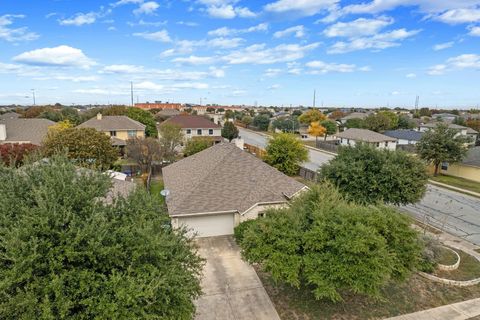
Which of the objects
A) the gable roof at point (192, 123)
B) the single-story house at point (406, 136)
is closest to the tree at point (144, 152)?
the gable roof at point (192, 123)

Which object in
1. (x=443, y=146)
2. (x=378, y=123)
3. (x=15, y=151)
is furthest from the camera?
(x=378, y=123)

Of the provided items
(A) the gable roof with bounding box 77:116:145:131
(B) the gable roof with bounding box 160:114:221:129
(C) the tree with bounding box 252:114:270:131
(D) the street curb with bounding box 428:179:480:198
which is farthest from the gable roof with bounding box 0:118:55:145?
(C) the tree with bounding box 252:114:270:131

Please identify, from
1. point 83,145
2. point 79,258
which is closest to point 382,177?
point 79,258

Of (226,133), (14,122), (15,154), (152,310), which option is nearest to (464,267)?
(152,310)

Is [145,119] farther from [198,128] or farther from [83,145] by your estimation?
[83,145]

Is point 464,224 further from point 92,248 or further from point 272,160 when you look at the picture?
point 92,248

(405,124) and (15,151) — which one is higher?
(405,124)
